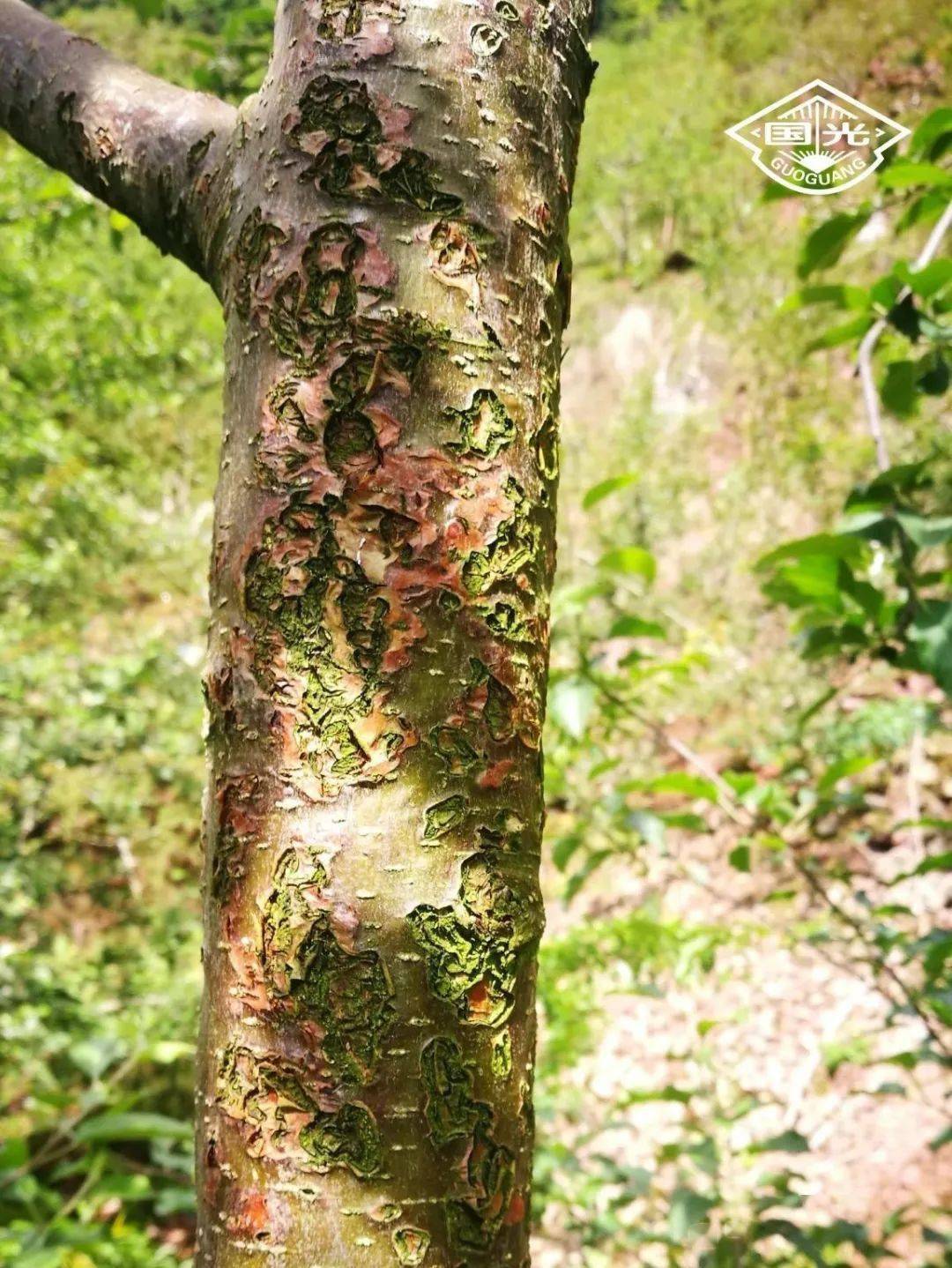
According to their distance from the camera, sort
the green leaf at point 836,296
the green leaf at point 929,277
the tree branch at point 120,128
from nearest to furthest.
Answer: the tree branch at point 120,128, the green leaf at point 929,277, the green leaf at point 836,296

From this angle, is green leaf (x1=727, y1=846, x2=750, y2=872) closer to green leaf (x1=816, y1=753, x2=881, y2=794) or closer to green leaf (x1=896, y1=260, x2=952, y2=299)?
green leaf (x1=816, y1=753, x2=881, y2=794)

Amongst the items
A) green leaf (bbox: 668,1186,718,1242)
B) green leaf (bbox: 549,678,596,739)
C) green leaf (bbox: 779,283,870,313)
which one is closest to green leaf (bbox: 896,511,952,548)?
green leaf (bbox: 779,283,870,313)

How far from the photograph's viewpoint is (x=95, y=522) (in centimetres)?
502

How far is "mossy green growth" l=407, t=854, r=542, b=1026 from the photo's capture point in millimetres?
521

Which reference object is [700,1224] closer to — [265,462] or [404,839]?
[404,839]

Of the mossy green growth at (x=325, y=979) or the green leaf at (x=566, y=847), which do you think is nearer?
the mossy green growth at (x=325, y=979)

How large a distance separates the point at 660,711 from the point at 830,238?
420 cm

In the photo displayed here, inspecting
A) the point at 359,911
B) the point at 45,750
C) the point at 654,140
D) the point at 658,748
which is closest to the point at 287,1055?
the point at 359,911

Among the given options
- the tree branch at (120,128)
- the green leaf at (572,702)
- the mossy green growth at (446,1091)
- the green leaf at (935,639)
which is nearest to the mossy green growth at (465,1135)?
the mossy green growth at (446,1091)

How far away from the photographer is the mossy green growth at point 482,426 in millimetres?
569

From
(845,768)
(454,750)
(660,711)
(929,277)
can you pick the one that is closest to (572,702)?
(845,768)

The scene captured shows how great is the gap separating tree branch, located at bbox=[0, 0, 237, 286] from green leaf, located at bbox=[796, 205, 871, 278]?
0.90 metres

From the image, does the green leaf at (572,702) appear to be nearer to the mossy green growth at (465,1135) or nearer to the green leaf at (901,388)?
the green leaf at (901,388)

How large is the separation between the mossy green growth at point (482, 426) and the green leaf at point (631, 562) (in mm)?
709
